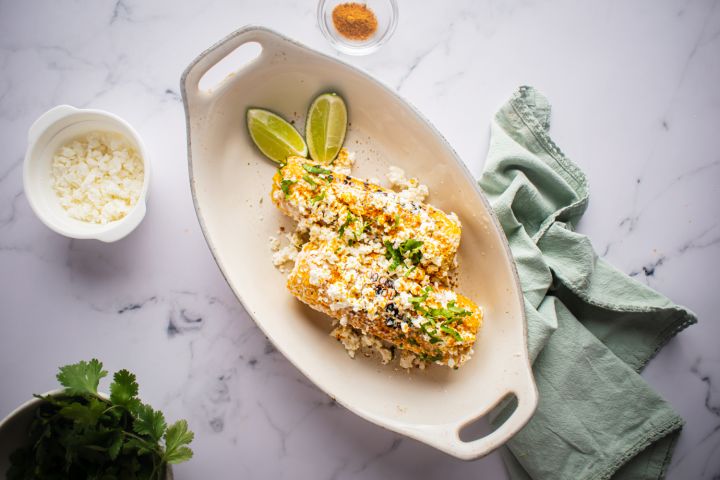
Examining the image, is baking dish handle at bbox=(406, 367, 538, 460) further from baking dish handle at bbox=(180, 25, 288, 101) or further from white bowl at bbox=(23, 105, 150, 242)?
baking dish handle at bbox=(180, 25, 288, 101)

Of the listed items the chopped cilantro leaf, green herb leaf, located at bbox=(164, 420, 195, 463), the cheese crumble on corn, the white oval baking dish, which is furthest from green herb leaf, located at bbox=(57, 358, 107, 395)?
the chopped cilantro leaf

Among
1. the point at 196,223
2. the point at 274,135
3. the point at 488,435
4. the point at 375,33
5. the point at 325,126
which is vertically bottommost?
the point at 196,223

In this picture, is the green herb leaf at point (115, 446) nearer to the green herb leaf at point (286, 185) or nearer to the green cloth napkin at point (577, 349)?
the green herb leaf at point (286, 185)

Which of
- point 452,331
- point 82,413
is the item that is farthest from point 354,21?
point 82,413

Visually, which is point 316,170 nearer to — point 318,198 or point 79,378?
point 318,198

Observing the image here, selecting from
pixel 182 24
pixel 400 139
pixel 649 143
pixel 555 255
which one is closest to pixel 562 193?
pixel 555 255

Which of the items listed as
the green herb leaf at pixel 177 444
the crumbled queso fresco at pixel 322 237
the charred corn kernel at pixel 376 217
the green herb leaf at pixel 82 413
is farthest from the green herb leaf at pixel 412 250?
the green herb leaf at pixel 82 413
